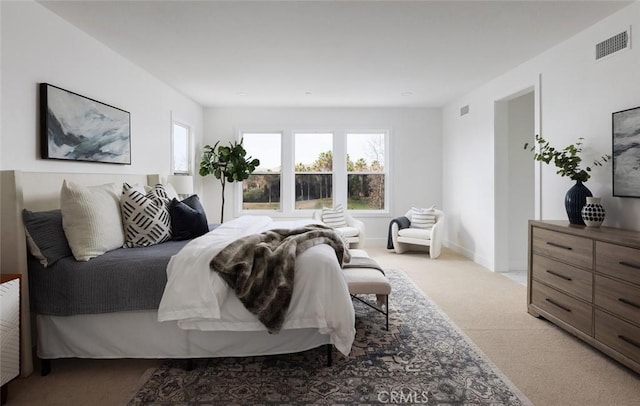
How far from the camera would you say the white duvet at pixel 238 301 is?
2326mm

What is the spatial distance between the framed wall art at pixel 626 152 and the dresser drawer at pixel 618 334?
99cm

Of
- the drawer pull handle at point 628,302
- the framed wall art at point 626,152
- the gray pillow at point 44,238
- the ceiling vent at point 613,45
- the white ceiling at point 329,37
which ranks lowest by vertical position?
the drawer pull handle at point 628,302

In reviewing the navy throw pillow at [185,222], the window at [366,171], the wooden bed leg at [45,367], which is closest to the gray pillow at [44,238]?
the wooden bed leg at [45,367]

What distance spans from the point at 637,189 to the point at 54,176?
436 cm

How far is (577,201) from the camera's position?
125 inches

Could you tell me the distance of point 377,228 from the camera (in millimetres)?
7055

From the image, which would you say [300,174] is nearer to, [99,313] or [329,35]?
[329,35]

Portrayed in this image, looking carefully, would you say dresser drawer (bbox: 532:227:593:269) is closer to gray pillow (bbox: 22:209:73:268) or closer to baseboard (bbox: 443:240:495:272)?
baseboard (bbox: 443:240:495:272)

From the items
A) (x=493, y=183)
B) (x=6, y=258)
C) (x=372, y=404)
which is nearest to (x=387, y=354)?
(x=372, y=404)

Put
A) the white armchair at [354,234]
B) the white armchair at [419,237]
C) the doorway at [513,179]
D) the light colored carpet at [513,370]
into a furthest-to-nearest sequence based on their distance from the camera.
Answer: the white armchair at [354,234]
the white armchair at [419,237]
the doorway at [513,179]
the light colored carpet at [513,370]

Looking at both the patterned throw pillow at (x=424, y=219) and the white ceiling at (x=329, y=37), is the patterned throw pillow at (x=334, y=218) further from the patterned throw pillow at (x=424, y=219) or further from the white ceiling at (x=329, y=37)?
the white ceiling at (x=329, y=37)

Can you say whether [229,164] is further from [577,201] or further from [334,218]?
[577,201]

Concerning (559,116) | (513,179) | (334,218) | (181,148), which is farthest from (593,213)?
(181,148)

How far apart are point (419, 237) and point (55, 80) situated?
4.89 m
